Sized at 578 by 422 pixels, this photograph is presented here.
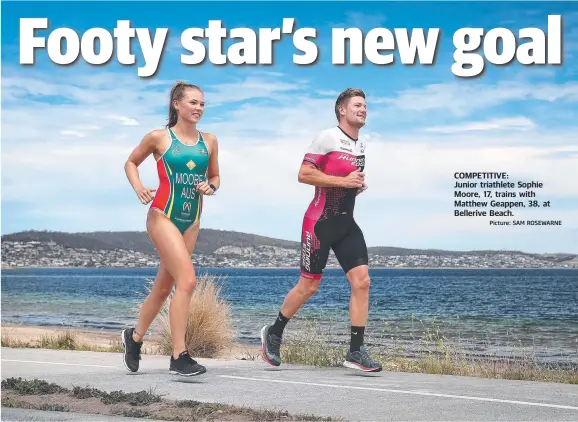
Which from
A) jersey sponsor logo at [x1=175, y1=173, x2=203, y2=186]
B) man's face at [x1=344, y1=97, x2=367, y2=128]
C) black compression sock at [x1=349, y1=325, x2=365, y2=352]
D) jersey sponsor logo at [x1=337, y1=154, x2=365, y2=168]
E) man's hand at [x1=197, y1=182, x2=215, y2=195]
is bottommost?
black compression sock at [x1=349, y1=325, x2=365, y2=352]

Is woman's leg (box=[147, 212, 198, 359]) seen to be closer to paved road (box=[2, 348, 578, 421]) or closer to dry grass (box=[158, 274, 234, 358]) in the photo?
paved road (box=[2, 348, 578, 421])

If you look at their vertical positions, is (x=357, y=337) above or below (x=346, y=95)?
below

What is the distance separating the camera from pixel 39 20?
13.5 metres

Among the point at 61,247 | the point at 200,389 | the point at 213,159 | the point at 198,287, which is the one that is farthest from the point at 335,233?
the point at 61,247

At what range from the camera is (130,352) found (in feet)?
31.6

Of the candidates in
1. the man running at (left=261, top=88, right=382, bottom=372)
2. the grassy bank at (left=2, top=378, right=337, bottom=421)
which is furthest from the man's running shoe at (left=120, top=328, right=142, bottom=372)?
the man running at (left=261, top=88, right=382, bottom=372)

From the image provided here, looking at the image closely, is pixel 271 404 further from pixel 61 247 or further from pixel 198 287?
pixel 61 247

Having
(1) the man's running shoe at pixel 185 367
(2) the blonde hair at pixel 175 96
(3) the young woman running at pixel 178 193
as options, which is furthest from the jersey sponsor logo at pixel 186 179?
(1) the man's running shoe at pixel 185 367

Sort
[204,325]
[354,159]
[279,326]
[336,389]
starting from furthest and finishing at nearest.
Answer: [204,325] < [279,326] < [354,159] < [336,389]

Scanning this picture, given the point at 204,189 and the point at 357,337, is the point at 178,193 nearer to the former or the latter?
the point at 204,189

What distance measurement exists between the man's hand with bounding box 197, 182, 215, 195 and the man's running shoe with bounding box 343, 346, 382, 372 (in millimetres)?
2183

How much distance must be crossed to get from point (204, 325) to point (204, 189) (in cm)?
421

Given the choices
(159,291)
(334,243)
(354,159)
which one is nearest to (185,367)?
(159,291)

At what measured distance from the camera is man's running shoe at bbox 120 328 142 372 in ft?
31.4
